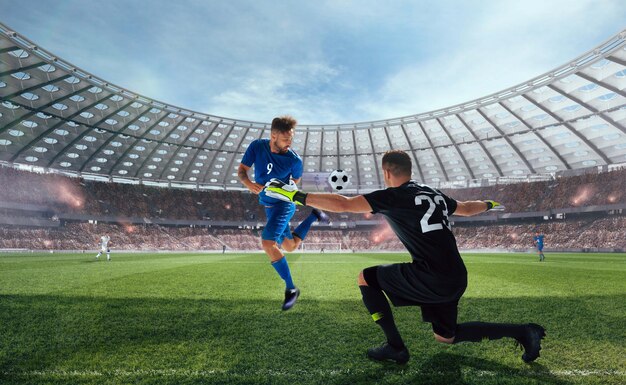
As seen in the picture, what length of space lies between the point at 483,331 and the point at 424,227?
3.39 ft

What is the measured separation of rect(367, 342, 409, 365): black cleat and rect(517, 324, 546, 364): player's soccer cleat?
1021mm

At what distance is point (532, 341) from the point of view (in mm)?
3191

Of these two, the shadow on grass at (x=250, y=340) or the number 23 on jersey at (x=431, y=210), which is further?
the number 23 on jersey at (x=431, y=210)

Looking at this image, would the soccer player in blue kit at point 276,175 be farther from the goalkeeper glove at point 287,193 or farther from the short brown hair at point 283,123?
the goalkeeper glove at point 287,193

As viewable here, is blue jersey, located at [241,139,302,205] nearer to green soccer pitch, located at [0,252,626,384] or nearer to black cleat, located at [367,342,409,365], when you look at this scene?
green soccer pitch, located at [0,252,626,384]

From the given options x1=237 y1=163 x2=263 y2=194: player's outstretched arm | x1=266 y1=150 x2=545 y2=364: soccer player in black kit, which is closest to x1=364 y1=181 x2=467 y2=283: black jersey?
Answer: x1=266 y1=150 x2=545 y2=364: soccer player in black kit

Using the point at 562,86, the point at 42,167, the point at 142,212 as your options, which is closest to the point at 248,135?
the point at 142,212

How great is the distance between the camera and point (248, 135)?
41.3 meters

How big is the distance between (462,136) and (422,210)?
38.6 metres

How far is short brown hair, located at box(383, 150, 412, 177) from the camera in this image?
10.8 ft

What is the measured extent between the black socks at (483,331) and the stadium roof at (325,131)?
1054 inches

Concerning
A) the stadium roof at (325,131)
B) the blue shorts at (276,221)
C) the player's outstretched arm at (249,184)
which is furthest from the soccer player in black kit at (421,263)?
the stadium roof at (325,131)

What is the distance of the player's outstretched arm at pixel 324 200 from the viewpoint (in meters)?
3.07

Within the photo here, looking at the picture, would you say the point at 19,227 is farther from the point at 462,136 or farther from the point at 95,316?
the point at 462,136
